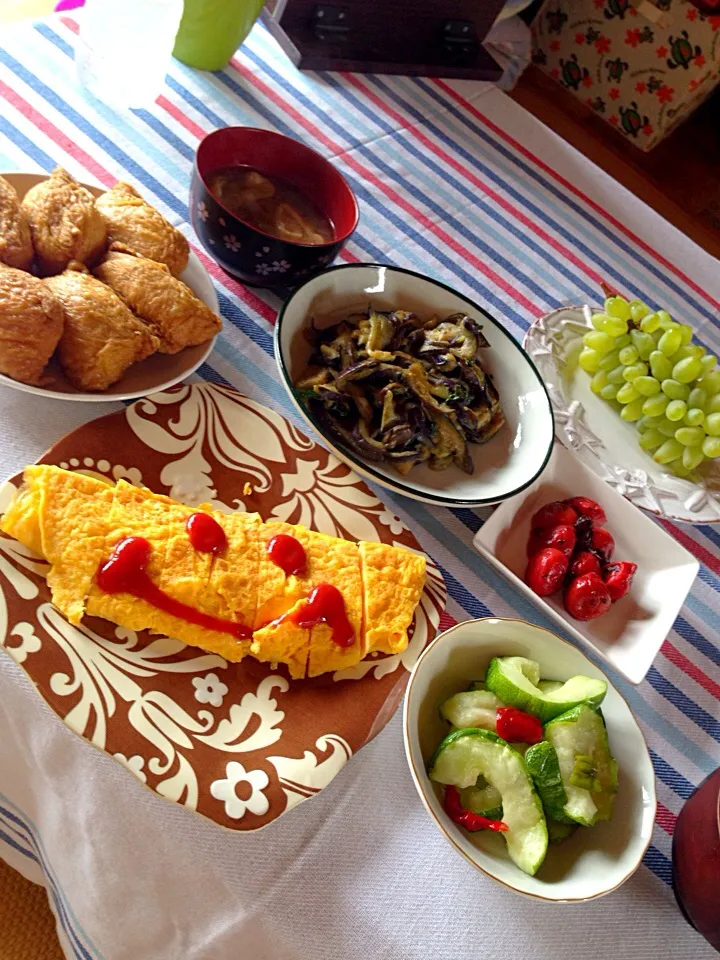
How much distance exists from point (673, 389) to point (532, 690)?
824mm

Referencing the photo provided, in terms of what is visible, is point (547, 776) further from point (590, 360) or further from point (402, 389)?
point (590, 360)

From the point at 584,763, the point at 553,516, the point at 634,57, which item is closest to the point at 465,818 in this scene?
the point at 584,763

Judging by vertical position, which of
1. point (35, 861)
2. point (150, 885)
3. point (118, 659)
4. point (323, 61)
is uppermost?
point (323, 61)

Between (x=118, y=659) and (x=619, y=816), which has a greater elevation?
(x=619, y=816)

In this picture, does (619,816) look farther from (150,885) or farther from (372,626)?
(150,885)

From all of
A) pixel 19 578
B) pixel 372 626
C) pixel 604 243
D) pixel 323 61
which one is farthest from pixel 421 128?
pixel 19 578

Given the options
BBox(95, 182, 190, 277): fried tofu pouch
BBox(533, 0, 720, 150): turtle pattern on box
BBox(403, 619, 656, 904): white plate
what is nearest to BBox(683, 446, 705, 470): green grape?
BBox(403, 619, 656, 904): white plate

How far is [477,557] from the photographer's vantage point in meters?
1.33

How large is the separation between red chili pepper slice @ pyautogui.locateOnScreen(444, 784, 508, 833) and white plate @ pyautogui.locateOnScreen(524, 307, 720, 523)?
2.35 feet

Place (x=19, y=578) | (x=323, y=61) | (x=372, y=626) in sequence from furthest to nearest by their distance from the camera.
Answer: (x=323, y=61) → (x=372, y=626) → (x=19, y=578)

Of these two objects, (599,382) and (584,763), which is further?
(599,382)

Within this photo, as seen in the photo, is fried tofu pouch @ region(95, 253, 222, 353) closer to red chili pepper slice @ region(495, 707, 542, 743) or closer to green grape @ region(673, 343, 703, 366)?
red chili pepper slice @ region(495, 707, 542, 743)

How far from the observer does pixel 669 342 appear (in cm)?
160

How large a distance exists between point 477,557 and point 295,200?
0.77 metres
